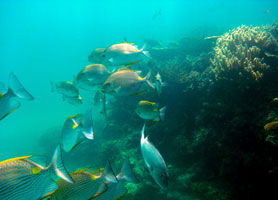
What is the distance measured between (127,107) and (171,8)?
14423 centimetres

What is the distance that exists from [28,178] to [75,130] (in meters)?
1.07

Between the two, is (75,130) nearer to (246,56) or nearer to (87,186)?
(87,186)

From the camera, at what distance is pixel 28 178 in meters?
1.31

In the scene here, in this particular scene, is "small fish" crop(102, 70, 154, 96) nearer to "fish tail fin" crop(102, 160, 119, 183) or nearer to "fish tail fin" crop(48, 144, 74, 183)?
"fish tail fin" crop(102, 160, 119, 183)

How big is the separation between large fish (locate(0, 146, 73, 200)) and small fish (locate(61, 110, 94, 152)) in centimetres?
88

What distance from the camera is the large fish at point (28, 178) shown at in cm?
124

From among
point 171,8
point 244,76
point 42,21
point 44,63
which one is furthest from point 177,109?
point 171,8

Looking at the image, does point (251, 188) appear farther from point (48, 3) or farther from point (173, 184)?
point (48, 3)

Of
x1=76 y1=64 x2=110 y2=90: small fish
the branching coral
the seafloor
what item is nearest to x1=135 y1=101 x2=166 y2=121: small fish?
x1=76 y1=64 x2=110 y2=90: small fish

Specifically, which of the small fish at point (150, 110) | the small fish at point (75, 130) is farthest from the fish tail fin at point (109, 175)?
the small fish at point (150, 110)

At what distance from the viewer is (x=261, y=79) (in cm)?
376

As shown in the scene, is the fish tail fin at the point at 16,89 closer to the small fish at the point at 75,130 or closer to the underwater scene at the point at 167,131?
the underwater scene at the point at 167,131

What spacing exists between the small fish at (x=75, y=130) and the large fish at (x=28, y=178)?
88 centimetres

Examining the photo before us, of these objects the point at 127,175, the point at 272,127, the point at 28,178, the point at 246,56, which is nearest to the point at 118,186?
the point at 127,175
